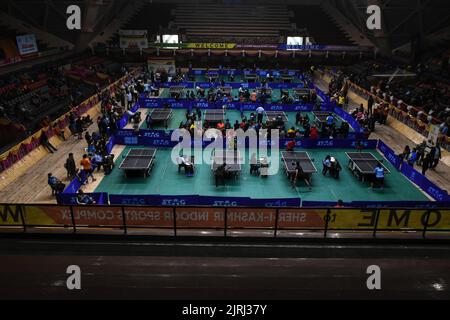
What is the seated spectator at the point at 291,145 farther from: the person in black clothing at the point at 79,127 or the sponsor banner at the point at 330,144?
the person in black clothing at the point at 79,127

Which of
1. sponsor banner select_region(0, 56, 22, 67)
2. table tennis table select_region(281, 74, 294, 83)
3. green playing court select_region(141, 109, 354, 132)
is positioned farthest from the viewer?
table tennis table select_region(281, 74, 294, 83)

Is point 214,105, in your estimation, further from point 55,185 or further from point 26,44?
point 26,44

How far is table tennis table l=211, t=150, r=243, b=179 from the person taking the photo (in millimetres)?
18500

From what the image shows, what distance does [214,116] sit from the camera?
2703 centimetres

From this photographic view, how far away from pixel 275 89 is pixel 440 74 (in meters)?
16.5

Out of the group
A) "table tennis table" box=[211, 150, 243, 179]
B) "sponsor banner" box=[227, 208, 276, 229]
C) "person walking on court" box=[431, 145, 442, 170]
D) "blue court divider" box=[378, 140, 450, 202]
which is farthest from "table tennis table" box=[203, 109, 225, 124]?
"sponsor banner" box=[227, 208, 276, 229]

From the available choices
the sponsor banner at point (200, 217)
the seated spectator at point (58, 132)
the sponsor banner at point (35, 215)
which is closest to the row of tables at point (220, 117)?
the seated spectator at point (58, 132)

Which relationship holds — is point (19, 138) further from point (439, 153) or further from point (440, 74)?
point (440, 74)

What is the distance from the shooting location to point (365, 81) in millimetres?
38094

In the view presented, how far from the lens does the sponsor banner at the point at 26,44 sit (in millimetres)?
38531

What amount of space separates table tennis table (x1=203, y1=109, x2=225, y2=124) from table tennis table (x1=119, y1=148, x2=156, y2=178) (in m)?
6.46

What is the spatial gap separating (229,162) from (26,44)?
3267 centimetres

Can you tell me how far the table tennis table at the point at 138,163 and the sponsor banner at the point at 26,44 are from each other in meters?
26.8

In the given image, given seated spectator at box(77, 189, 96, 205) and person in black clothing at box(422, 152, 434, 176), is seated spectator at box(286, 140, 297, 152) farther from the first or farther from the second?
seated spectator at box(77, 189, 96, 205)
